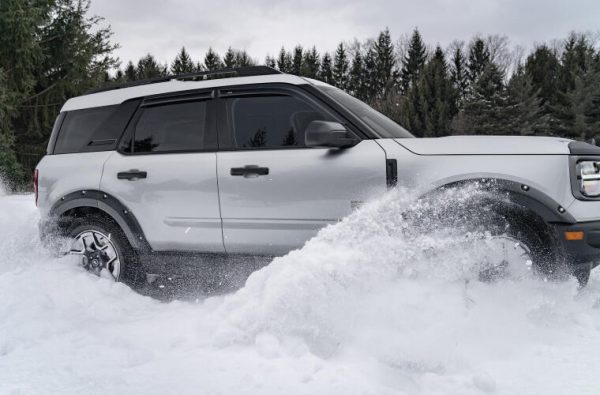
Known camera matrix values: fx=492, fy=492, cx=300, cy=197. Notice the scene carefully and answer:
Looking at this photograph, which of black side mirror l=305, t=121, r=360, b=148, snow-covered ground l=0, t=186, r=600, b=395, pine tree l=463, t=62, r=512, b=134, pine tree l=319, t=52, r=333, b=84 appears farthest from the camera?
pine tree l=319, t=52, r=333, b=84

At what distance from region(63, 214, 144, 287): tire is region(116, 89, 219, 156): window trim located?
668 millimetres

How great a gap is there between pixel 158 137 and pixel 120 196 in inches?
24.1

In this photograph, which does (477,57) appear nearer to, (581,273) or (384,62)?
(384,62)

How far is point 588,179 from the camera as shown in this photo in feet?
10.8

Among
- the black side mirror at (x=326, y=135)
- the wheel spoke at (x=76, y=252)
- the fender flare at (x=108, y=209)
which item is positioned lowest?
the wheel spoke at (x=76, y=252)

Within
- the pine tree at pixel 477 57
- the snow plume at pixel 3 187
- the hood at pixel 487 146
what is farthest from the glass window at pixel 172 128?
the pine tree at pixel 477 57

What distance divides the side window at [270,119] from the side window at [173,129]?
262 millimetres

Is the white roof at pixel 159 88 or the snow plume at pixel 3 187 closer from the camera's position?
the white roof at pixel 159 88

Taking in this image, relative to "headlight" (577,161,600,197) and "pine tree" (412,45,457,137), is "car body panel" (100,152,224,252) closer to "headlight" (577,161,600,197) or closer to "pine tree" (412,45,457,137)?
"headlight" (577,161,600,197)

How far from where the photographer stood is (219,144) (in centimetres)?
401

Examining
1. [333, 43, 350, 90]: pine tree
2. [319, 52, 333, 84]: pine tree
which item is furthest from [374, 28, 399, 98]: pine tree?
[319, 52, 333, 84]: pine tree

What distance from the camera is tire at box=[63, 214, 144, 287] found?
4.29 metres

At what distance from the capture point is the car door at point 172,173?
3.98m

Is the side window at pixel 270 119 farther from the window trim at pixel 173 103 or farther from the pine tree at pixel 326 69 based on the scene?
the pine tree at pixel 326 69
